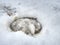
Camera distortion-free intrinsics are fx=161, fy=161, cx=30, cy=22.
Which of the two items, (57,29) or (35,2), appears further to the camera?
(35,2)

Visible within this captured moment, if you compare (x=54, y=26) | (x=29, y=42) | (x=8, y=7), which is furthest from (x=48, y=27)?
(x=8, y=7)

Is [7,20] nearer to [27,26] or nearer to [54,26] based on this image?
[27,26]

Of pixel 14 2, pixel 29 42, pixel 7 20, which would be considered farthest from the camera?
pixel 14 2
